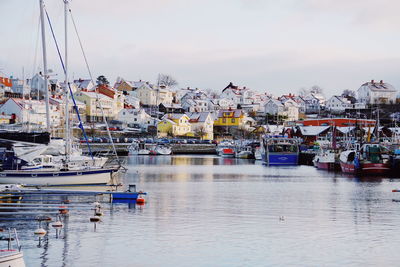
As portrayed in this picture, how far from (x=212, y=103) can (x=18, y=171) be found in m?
139

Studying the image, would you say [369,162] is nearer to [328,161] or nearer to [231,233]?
[328,161]

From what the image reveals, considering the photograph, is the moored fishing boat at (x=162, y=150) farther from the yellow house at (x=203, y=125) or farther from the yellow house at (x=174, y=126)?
the yellow house at (x=203, y=125)

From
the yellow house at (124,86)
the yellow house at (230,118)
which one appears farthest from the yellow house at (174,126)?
the yellow house at (124,86)

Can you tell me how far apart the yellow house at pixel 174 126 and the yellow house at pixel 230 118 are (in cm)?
1103

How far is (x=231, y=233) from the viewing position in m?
25.1

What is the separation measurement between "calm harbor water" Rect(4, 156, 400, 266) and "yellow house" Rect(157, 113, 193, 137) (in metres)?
92.6

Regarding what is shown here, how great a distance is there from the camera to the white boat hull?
1432cm

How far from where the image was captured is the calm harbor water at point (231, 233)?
20.4 metres

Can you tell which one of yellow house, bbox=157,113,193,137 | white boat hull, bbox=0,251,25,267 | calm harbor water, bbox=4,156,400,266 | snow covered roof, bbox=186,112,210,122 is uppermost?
snow covered roof, bbox=186,112,210,122

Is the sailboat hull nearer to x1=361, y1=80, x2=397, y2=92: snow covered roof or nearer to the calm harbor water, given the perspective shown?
the calm harbor water

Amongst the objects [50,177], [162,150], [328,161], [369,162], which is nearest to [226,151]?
[162,150]

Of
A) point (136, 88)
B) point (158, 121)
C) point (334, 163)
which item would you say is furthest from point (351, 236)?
point (136, 88)

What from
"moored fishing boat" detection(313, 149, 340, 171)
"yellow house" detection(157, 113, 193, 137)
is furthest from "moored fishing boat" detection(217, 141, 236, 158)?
"moored fishing boat" detection(313, 149, 340, 171)

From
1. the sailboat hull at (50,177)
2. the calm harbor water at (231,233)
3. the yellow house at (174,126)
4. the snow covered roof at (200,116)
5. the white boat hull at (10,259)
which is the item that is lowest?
the calm harbor water at (231,233)
